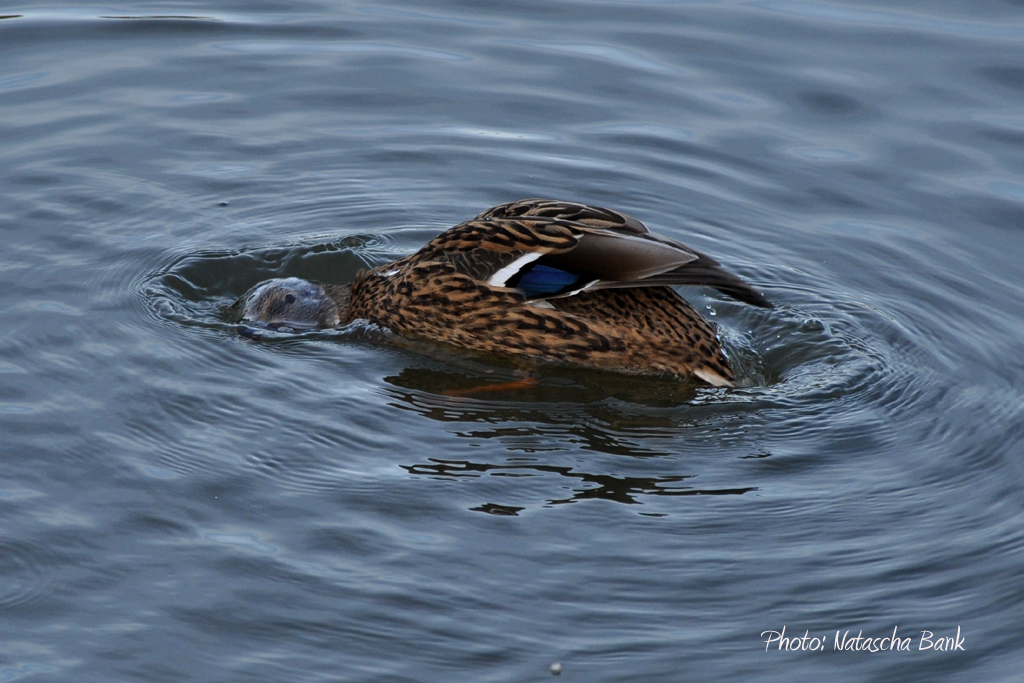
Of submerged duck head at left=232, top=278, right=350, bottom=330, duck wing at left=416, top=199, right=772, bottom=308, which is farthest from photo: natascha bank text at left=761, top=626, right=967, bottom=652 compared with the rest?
submerged duck head at left=232, top=278, right=350, bottom=330

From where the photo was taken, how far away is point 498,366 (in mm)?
8867

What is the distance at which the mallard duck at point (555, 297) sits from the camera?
329 inches

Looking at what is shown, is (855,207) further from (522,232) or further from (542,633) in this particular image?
(542,633)

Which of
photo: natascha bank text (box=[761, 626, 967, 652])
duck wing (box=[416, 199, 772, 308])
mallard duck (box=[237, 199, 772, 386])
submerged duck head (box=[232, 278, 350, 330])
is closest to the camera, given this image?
photo: natascha bank text (box=[761, 626, 967, 652])

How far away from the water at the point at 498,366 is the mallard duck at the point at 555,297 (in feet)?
0.63

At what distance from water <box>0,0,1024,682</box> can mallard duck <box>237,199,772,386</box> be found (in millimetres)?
193

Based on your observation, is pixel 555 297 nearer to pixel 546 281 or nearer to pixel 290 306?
pixel 546 281

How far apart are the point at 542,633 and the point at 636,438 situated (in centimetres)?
215

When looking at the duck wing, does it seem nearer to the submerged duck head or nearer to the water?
the water

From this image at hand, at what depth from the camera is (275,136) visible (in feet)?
40.2

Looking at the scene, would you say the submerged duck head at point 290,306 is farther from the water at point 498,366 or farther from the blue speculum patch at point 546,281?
the blue speculum patch at point 546,281

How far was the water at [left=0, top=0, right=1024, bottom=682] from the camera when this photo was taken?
6.04 metres

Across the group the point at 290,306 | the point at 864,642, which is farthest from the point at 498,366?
the point at 864,642

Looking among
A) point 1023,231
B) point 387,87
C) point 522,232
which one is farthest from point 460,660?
point 387,87
